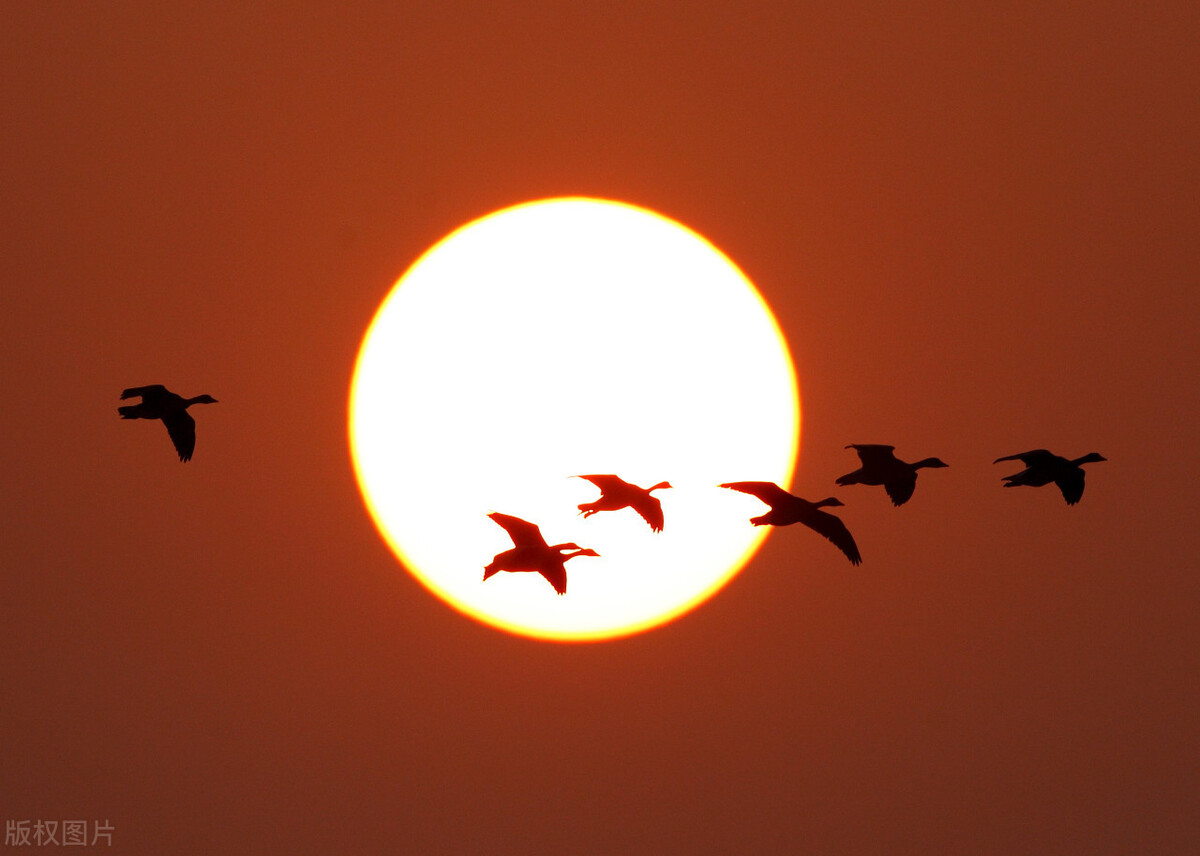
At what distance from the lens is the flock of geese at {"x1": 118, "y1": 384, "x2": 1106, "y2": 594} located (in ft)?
52.3

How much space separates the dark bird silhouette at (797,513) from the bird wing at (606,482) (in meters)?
1.70

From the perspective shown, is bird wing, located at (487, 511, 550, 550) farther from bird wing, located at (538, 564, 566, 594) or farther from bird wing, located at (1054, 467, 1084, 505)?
bird wing, located at (1054, 467, 1084, 505)

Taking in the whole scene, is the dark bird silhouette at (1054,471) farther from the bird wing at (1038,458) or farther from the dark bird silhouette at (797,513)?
the dark bird silhouette at (797,513)

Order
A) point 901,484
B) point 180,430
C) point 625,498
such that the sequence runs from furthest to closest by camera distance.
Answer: point 901,484 < point 180,430 < point 625,498

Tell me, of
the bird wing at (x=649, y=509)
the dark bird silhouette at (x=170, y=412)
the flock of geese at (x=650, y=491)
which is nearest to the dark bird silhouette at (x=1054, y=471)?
the flock of geese at (x=650, y=491)

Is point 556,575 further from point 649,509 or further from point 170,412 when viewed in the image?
point 170,412

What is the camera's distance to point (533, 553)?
16406mm

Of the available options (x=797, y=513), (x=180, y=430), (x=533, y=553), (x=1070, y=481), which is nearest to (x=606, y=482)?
(x=533, y=553)

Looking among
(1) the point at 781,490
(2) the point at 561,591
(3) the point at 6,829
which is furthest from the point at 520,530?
(3) the point at 6,829

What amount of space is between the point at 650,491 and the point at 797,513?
1951 mm

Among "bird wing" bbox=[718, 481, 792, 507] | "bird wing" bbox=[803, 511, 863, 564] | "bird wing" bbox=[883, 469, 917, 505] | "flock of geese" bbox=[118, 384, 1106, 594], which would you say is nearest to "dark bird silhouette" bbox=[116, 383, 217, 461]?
"flock of geese" bbox=[118, 384, 1106, 594]

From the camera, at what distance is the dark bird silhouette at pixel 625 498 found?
Result: 1625 centimetres

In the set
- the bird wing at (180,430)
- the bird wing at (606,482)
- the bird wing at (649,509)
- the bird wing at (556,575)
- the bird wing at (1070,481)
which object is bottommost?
the bird wing at (556,575)

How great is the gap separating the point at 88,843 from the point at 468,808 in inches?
818
